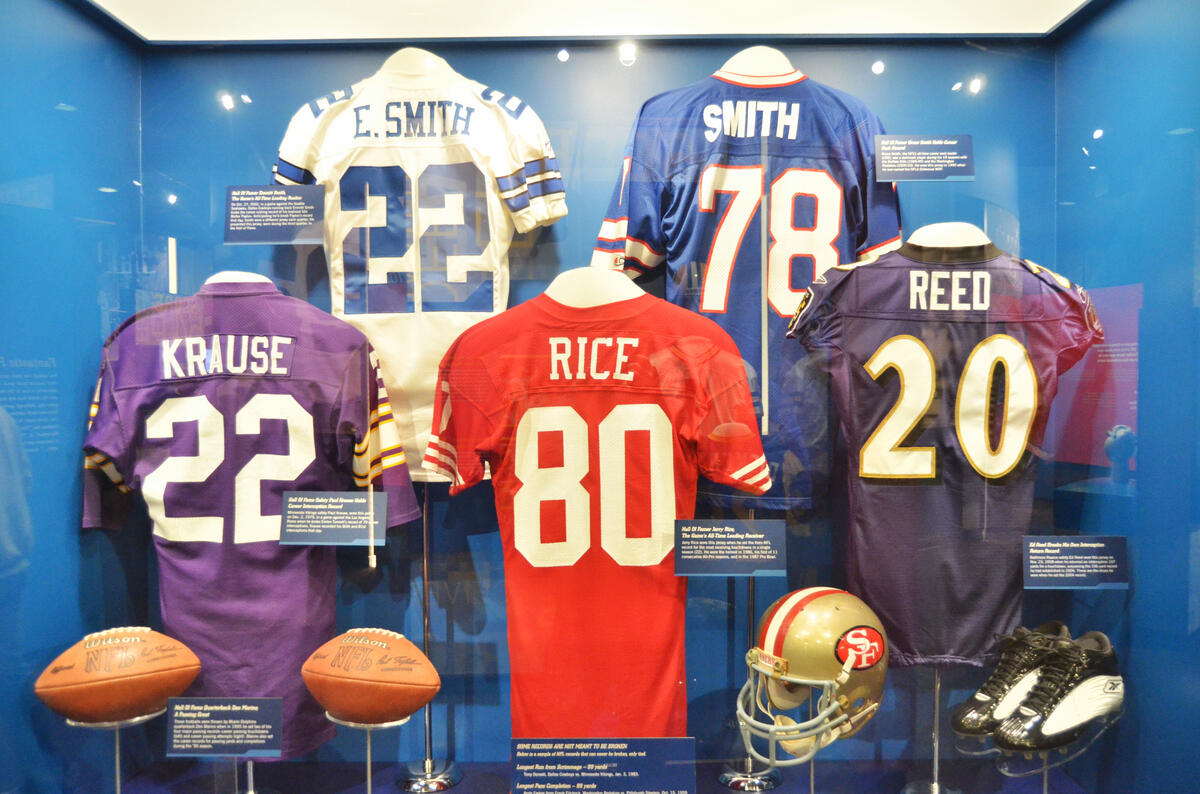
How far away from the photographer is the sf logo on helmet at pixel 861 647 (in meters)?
1.72

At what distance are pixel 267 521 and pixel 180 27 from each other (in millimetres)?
1227

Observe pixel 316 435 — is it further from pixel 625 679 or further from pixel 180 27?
pixel 180 27

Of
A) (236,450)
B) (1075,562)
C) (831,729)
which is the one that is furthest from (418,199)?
(1075,562)

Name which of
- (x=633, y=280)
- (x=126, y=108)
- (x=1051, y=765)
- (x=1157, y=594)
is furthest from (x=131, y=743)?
(x=1157, y=594)

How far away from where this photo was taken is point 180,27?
1909mm

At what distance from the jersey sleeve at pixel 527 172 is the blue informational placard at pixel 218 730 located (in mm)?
1343

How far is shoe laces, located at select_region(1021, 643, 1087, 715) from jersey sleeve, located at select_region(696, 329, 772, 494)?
31.6 inches

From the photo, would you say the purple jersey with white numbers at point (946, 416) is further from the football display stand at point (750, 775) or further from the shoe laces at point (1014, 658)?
the football display stand at point (750, 775)

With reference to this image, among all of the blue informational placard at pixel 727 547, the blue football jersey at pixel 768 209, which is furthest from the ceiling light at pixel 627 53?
the blue informational placard at pixel 727 547

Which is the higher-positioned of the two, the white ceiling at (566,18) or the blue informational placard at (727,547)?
the white ceiling at (566,18)

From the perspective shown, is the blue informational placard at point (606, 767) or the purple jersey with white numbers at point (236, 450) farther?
the purple jersey with white numbers at point (236, 450)

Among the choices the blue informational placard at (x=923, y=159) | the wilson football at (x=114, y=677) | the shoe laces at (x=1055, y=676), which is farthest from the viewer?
the blue informational placard at (x=923, y=159)

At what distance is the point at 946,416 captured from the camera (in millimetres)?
1858

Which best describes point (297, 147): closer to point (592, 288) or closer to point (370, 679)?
point (592, 288)
